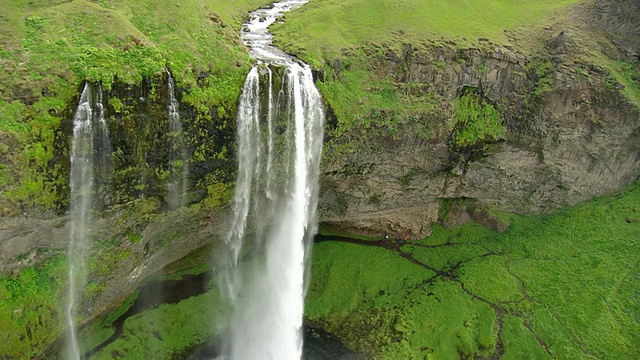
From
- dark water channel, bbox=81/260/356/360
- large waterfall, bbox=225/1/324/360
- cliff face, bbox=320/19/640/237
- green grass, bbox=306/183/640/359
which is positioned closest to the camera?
large waterfall, bbox=225/1/324/360

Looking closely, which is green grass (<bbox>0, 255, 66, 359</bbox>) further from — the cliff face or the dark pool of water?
the cliff face

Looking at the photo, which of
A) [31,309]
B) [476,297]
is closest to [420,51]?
[476,297]

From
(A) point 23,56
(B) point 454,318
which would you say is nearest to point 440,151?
(B) point 454,318

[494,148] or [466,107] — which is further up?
[466,107]

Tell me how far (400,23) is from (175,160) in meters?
15.0

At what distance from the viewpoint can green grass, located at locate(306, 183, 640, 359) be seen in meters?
19.5

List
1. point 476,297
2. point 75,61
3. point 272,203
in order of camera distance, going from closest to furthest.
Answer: point 75,61, point 272,203, point 476,297

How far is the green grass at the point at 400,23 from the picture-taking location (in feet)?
71.8

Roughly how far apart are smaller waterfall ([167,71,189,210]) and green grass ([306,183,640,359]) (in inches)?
360

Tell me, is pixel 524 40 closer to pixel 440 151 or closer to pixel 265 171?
pixel 440 151

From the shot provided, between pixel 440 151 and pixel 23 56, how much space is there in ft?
63.0

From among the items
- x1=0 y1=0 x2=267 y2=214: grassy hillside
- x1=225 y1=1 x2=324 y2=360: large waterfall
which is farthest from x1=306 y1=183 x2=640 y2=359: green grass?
x1=0 y1=0 x2=267 y2=214: grassy hillside

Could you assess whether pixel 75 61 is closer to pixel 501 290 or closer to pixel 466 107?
pixel 466 107

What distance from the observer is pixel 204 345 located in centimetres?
1939
